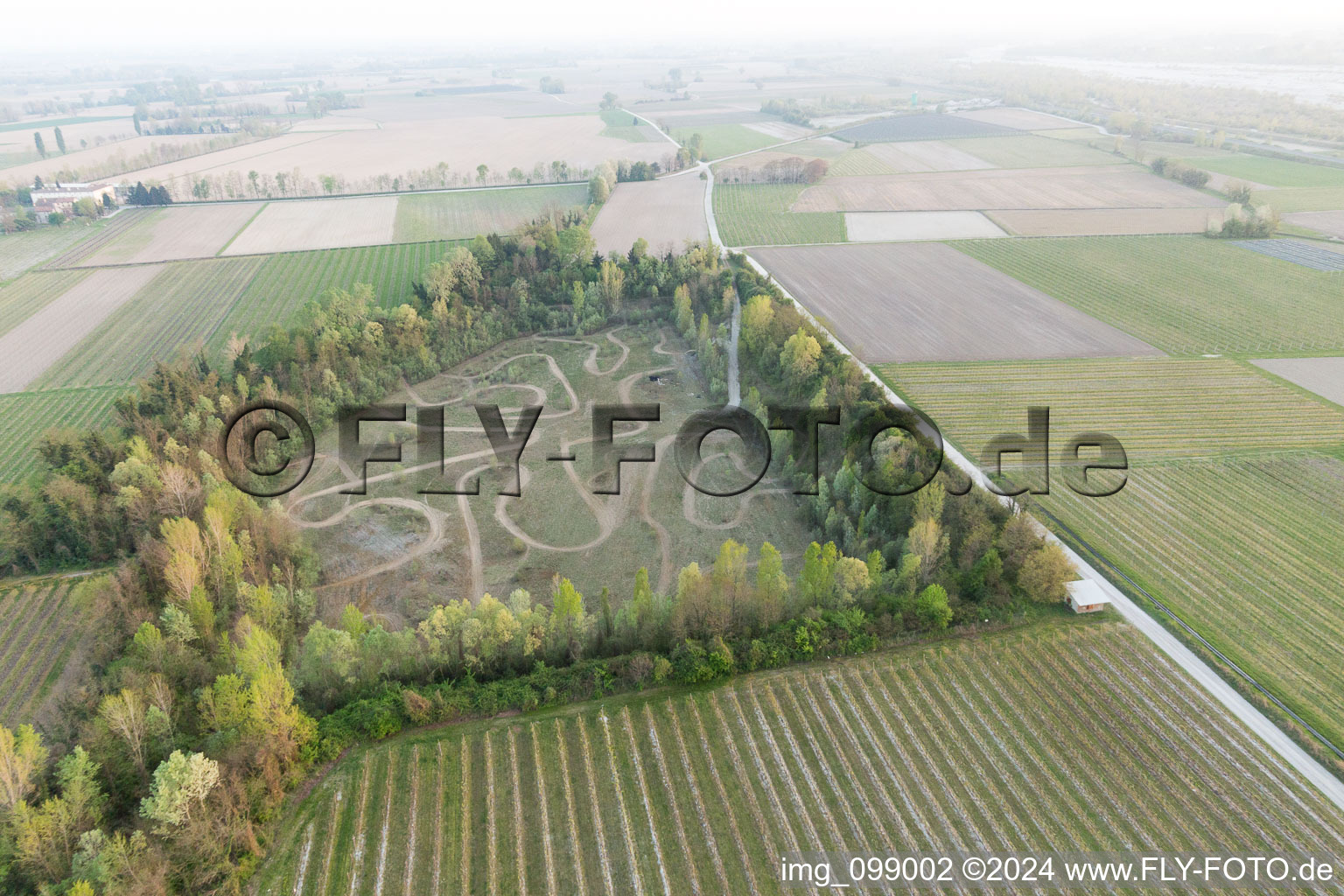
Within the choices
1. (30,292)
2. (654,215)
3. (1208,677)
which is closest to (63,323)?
(30,292)

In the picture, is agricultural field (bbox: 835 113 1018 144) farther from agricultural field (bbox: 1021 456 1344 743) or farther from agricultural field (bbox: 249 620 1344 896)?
agricultural field (bbox: 249 620 1344 896)

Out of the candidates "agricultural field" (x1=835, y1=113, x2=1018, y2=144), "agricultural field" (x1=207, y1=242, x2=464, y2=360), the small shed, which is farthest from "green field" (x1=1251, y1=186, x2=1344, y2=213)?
"agricultural field" (x1=207, y1=242, x2=464, y2=360)

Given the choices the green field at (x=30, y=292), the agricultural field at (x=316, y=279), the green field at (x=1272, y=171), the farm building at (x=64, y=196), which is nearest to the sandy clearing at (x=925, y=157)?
the green field at (x=1272, y=171)

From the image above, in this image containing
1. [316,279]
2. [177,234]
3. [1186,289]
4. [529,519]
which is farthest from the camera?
[177,234]

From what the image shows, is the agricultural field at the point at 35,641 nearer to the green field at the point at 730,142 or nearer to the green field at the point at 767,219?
the green field at the point at 767,219

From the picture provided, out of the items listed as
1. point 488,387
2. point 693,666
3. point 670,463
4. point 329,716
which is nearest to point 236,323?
point 488,387

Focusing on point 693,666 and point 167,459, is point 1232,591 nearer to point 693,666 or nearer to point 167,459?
point 693,666

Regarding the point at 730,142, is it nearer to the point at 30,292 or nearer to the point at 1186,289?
the point at 1186,289
